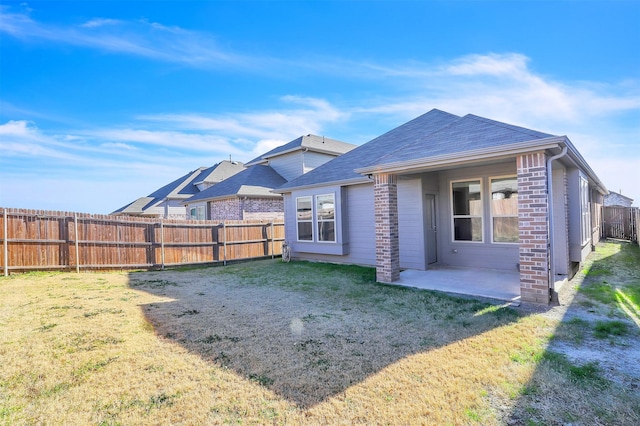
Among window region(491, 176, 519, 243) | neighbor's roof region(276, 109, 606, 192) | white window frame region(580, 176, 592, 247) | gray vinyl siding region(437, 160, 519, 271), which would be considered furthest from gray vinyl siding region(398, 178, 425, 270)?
white window frame region(580, 176, 592, 247)

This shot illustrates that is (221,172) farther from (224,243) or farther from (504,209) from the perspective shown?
(504,209)

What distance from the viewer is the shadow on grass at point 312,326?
3.31 meters

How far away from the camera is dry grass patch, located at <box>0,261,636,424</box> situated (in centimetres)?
262

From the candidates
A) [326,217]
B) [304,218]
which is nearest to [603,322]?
[326,217]

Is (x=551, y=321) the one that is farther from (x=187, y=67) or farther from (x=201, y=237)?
(x=187, y=67)

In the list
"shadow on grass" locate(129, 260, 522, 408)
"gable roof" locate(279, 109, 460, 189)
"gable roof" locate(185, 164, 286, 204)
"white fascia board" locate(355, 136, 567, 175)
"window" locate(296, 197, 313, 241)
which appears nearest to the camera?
"shadow on grass" locate(129, 260, 522, 408)

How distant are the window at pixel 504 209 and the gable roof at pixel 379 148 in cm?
320

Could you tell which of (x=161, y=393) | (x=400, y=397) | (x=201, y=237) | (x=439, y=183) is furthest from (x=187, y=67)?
(x=400, y=397)

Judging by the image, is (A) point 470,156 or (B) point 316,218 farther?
(B) point 316,218

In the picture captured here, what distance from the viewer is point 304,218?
38.5 feet

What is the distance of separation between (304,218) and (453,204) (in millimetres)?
5326

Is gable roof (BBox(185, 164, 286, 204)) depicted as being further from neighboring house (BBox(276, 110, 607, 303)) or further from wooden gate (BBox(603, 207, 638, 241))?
wooden gate (BBox(603, 207, 638, 241))

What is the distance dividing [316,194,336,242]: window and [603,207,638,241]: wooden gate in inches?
642

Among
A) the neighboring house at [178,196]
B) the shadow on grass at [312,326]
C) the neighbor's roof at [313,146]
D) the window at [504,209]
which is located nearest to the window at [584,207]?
the window at [504,209]
